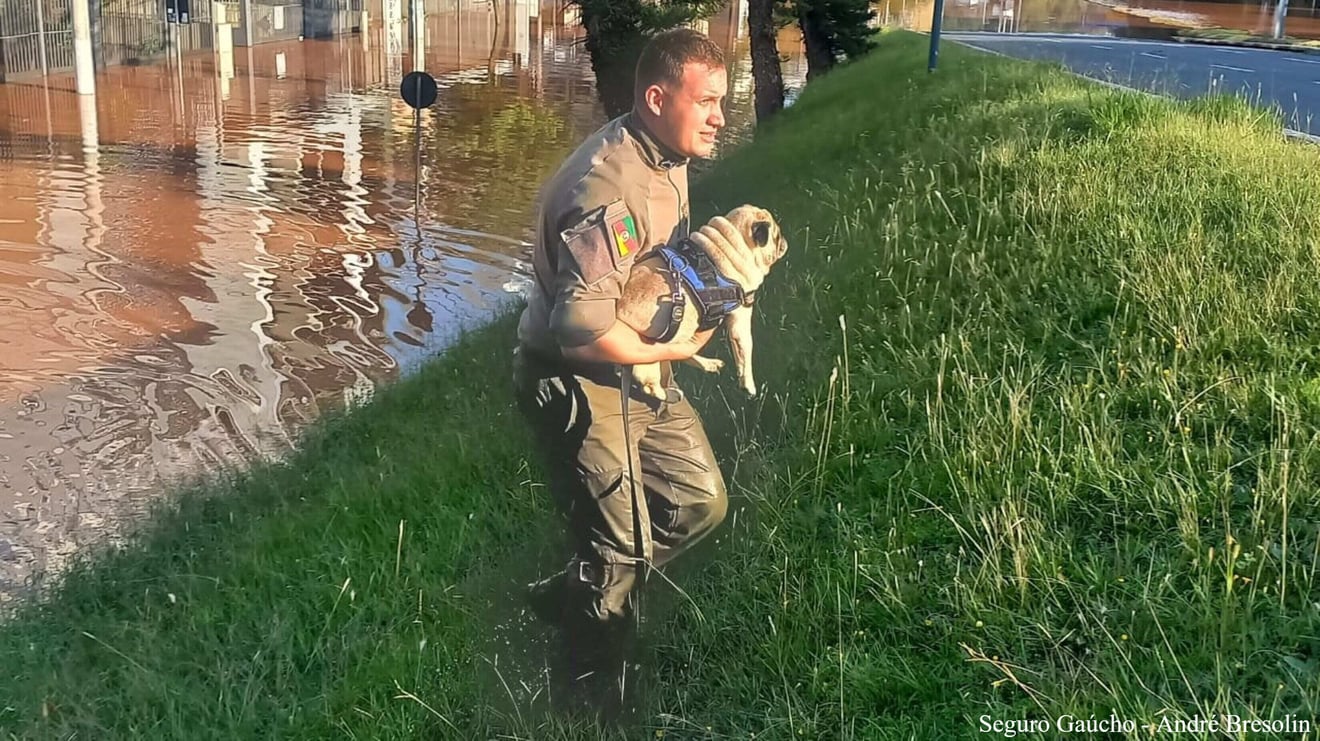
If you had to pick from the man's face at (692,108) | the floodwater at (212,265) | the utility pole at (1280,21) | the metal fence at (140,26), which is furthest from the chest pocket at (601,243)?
the utility pole at (1280,21)

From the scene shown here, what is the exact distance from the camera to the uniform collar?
309 cm

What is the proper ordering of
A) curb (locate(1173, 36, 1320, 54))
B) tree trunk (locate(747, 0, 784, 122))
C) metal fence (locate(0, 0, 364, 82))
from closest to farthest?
tree trunk (locate(747, 0, 784, 122)) < curb (locate(1173, 36, 1320, 54)) < metal fence (locate(0, 0, 364, 82))

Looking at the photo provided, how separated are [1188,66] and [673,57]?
2142 cm

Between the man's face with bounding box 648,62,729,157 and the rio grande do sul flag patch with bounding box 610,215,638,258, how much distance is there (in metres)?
0.28

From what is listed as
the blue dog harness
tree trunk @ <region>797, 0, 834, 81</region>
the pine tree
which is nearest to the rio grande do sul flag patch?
the blue dog harness

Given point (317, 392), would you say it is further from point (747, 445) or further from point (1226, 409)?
point (1226, 409)

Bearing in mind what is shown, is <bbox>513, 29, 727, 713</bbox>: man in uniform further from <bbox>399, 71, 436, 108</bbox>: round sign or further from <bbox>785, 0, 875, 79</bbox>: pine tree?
<bbox>785, 0, 875, 79</bbox>: pine tree

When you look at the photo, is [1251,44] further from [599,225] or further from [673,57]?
[599,225]

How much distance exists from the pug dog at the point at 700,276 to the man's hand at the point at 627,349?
2cm

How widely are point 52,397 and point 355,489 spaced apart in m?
4.69

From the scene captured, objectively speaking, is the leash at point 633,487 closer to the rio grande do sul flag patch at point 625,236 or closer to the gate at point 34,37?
the rio grande do sul flag patch at point 625,236

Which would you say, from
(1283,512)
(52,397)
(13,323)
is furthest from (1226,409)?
(13,323)

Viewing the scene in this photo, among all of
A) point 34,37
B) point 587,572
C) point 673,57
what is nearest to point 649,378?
point 587,572

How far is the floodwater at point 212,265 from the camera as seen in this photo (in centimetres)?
812
